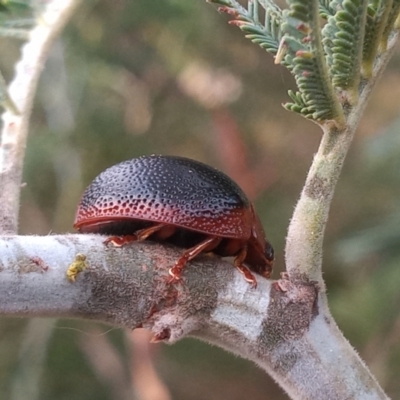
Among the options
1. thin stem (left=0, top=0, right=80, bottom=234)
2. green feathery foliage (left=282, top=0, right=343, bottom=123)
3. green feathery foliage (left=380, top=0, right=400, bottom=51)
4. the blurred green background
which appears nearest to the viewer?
green feathery foliage (left=282, top=0, right=343, bottom=123)

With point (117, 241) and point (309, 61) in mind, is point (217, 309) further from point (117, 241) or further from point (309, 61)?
point (309, 61)

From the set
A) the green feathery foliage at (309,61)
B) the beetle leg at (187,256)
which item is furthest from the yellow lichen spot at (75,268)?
the green feathery foliage at (309,61)

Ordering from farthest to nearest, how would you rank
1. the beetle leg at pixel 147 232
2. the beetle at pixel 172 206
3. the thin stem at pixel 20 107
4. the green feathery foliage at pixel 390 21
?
the beetle at pixel 172 206 < the beetle leg at pixel 147 232 < the thin stem at pixel 20 107 < the green feathery foliage at pixel 390 21

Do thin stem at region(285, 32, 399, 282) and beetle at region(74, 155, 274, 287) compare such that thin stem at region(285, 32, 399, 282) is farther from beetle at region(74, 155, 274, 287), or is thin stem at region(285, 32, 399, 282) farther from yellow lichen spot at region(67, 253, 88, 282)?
yellow lichen spot at region(67, 253, 88, 282)

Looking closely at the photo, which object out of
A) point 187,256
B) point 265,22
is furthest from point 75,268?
point 265,22

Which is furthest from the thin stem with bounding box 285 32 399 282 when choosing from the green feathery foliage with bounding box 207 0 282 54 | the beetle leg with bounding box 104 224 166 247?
the beetle leg with bounding box 104 224 166 247

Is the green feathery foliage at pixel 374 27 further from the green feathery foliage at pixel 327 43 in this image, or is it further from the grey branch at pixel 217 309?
the grey branch at pixel 217 309
